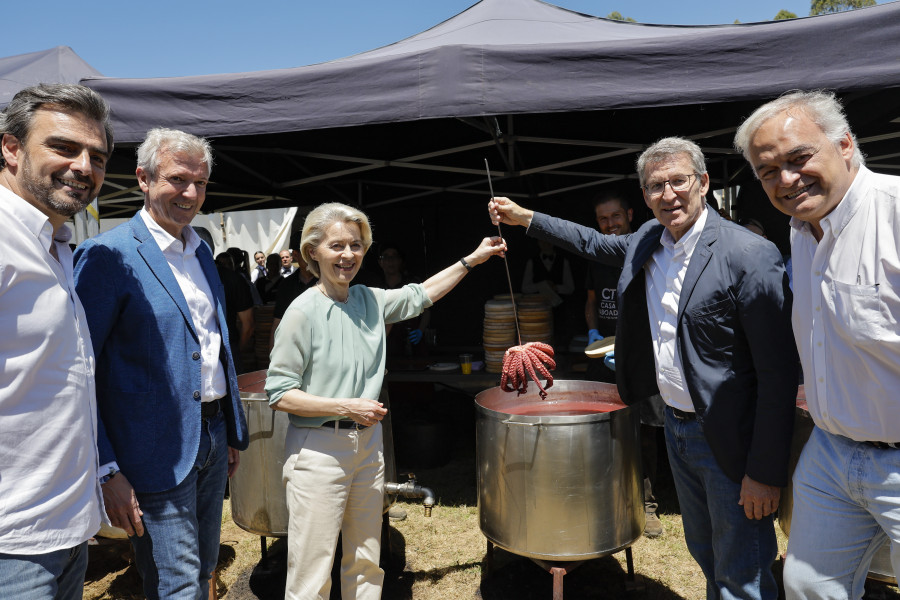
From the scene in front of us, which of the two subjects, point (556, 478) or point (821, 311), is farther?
point (556, 478)

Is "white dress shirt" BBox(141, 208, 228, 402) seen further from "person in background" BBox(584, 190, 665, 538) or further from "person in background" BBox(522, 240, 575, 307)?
"person in background" BBox(522, 240, 575, 307)

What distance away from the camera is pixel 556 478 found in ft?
8.27

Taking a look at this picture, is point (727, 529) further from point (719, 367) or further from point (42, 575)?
point (42, 575)

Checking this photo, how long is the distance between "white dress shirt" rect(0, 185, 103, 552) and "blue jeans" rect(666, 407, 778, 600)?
6.31 feet

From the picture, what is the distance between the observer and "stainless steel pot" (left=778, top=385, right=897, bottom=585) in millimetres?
2209

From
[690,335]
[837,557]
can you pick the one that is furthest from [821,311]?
[837,557]

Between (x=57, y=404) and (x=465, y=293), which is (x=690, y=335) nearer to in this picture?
(x=57, y=404)

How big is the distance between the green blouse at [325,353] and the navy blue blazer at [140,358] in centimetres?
40

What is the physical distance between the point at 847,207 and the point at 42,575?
2176mm

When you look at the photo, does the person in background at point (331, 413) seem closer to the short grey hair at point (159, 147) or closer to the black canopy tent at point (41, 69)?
the short grey hair at point (159, 147)

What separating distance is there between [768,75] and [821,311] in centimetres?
184

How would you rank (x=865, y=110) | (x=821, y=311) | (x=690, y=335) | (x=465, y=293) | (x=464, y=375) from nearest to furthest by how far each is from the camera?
(x=821, y=311), (x=690, y=335), (x=865, y=110), (x=464, y=375), (x=465, y=293)

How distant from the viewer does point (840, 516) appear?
1580mm

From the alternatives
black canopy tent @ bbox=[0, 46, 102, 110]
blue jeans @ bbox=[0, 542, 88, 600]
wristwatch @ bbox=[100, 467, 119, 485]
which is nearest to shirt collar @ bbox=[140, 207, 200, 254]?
wristwatch @ bbox=[100, 467, 119, 485]
